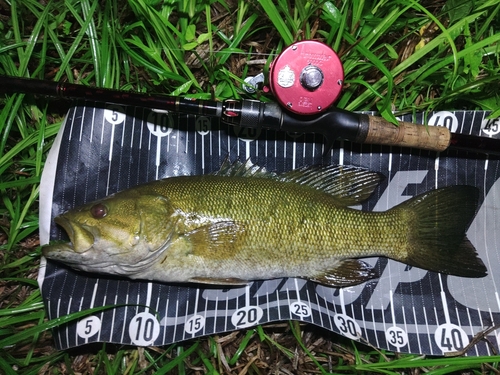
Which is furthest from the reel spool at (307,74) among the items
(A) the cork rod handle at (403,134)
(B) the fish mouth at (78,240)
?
(B) the fish mouth at (78,240)

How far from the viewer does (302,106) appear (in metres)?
2.28

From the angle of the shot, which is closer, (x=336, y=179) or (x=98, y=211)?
(x=98, y=211)

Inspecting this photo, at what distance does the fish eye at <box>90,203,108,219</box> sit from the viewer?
2330mm

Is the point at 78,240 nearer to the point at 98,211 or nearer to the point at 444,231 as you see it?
the point at 98,211

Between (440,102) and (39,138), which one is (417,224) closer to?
(440,102)

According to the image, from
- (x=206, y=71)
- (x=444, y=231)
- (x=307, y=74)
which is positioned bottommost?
(x=444, y=231)

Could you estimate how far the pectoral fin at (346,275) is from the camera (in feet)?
8.59

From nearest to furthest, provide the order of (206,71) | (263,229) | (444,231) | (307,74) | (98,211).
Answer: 1. (307,74)
2. (98,211)
3. (263,229)
4. (444,231)
5. (206,71)

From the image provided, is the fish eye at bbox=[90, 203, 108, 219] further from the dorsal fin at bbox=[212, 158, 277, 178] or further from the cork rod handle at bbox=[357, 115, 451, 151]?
the cork rod handle at bbox=[357, 115, 451, 151]

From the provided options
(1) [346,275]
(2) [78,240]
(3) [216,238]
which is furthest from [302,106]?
(2) [78,240]

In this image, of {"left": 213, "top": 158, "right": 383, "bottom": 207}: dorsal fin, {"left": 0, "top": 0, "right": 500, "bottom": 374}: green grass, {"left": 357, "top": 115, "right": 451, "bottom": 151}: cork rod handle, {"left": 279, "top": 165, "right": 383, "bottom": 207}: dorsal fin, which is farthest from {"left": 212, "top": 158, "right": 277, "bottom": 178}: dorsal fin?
{"left": 357, "top": 115, "right": 451, "bottom": 151}: cork rod handle

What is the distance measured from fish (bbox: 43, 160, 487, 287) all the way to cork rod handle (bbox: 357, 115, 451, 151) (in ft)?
1.01

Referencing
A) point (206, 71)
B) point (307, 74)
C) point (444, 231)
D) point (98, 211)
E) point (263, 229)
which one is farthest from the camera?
point (206, 71)

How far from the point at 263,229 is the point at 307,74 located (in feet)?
2.88
